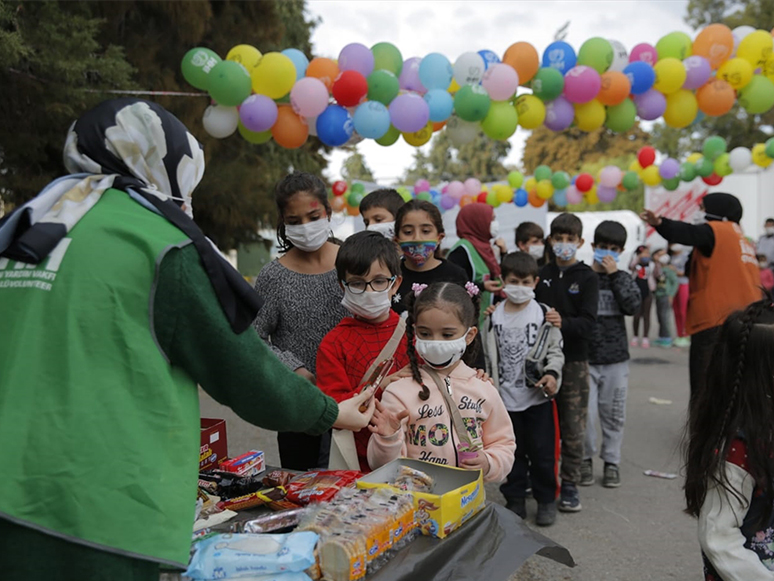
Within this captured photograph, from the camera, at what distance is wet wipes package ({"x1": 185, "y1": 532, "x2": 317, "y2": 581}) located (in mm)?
1561

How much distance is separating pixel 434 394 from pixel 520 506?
2.05 metres

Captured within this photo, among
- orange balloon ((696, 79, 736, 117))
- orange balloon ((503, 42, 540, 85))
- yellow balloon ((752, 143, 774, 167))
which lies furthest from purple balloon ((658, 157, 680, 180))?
orange balloon ((503, 42, 540, 85))

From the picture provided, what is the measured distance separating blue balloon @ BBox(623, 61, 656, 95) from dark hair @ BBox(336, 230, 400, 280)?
546 centimetres

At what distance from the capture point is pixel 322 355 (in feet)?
9.27

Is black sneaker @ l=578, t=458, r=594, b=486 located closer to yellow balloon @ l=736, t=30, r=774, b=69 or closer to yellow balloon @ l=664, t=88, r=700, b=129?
yellow balloon @ l=664, t=88, r=700, b=129

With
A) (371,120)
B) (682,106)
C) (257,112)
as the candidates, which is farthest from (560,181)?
(257,112)

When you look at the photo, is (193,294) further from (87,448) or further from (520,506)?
(520,506)

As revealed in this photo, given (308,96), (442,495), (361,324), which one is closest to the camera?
(442,495)

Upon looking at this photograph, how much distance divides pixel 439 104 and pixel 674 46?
2693 millimetres

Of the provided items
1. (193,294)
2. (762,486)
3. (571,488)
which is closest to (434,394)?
(762,486)

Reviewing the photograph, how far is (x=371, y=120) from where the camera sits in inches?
264

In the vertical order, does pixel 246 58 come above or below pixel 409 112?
above

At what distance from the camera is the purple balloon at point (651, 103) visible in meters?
7.40

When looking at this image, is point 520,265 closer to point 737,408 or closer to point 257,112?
point 737,408
